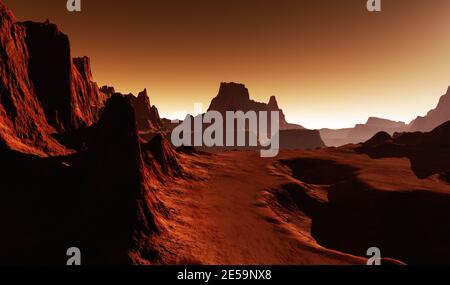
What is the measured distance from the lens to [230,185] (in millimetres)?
42219

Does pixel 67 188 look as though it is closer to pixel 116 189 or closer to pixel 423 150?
pixel 116 189

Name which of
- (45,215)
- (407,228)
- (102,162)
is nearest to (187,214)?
(102,162)

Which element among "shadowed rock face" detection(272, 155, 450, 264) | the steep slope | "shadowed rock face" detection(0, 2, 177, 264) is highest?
the steep slope

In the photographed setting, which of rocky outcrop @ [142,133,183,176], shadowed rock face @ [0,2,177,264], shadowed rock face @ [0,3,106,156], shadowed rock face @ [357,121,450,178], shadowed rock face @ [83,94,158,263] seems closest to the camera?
shadowed rock face @ [0,2,177,264]

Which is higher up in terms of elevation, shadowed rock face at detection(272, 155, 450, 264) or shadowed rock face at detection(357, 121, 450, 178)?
shadowed rock face at detection(357, 121, 450, 178)

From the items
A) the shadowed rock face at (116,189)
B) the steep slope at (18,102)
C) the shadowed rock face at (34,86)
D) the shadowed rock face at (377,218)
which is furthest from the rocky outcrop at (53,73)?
the shadowed rock face at (377,218)

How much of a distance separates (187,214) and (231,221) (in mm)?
4628

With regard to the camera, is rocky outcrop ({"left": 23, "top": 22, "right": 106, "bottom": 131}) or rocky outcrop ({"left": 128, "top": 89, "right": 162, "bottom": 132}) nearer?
rocky outcrop ({"left": 23, "top": 22, "right": 106, "bottom": 131})

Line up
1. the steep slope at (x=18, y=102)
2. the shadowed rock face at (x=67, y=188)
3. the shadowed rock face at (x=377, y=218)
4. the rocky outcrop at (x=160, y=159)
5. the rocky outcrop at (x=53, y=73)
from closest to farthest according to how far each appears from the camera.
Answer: the shadowed rock face at (x=67, y=188)
the steep slope at (x=18, y=102)
the shadowed rock face at (x=377, y=218)
the rocky outcrop at (x=160, y=159)
the rocky outcrop at (x=53, y=73)

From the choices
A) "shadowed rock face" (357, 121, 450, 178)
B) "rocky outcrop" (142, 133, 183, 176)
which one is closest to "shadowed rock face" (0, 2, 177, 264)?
"rocky outcrop" (142, 133, 183, 176)

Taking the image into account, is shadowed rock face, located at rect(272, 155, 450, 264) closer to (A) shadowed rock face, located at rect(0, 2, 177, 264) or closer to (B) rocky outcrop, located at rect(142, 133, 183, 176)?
(B) rocky outcrop, located at rect(142, 133, 183, 176)

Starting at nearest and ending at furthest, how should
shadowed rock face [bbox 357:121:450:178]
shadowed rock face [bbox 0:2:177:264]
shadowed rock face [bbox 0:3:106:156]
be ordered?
shadowed rock face [bbox 0:2:177:264] < shadowed rock face [bbox 0:3:106:156] < shadowed rock face [bbox 357:121:450:178]

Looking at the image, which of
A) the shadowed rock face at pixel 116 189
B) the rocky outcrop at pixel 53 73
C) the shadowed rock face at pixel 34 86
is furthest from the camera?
the rocky outcrop at pixel 53 73

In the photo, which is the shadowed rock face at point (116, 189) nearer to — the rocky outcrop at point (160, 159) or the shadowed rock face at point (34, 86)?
the shadowed rock face at point (34, 86)
